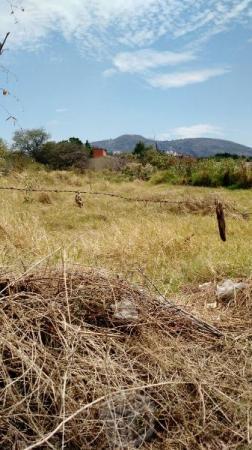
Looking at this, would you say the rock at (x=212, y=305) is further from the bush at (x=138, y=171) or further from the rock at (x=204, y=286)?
the bush at (x=138, y=171)

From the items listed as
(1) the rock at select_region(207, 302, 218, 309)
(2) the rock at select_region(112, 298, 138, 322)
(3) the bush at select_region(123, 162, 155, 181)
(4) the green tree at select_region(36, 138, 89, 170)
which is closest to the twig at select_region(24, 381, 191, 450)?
(2) the rock at select_region(112, 298, 138, 322)

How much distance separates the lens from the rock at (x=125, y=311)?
10.5 feet

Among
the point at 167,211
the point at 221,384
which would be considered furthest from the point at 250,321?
the point at 167,211

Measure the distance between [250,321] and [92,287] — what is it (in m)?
1.17

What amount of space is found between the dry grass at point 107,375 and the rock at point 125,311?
18mm

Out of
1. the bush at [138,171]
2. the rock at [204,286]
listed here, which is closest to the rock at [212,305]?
the rock at [204,286]

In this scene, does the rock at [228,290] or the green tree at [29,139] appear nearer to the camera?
the rock at [228,290]

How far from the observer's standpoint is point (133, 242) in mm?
7332

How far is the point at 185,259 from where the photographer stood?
675 centimetres

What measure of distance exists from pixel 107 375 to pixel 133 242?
15.3 ft

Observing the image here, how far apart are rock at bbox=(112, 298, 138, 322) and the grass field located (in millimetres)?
469

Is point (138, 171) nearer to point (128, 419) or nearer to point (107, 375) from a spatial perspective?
point (107, 375)

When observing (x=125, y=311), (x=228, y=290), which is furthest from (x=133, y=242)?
(x=125, y=311)

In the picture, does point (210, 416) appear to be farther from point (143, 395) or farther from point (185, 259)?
point (185, 259)
